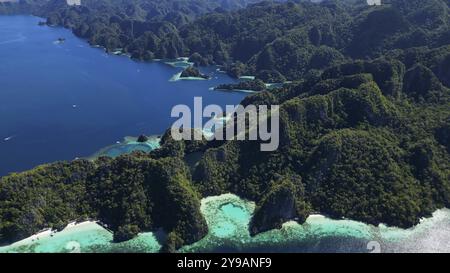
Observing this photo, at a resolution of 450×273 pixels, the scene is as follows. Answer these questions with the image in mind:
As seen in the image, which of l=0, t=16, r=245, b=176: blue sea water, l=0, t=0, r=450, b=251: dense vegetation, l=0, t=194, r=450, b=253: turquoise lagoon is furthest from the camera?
l=0, t=16, r=245, b=176: blue sea water

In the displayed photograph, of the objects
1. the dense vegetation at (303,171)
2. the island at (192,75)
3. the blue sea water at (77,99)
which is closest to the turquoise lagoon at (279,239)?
the dense vegetation at (303,171)

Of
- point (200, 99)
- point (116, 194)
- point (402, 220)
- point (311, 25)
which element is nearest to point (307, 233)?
point (402, 220)


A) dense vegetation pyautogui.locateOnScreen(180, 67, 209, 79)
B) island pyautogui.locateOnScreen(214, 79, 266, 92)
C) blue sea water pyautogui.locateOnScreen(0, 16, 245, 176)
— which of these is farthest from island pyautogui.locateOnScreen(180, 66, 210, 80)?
island pyautogui.locateOnScreen(214, 79, 266, 92)

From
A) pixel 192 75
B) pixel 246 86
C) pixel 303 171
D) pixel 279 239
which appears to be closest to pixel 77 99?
pixel 192 75

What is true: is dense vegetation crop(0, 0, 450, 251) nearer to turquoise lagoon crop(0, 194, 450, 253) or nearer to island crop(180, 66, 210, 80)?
turquoise lagoon crop(0, 194, 450, 253)

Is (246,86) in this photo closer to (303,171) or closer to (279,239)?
(303,171)

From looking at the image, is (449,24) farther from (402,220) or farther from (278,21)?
(402,220)

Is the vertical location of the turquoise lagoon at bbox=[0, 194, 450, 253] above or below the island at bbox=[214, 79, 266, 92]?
below

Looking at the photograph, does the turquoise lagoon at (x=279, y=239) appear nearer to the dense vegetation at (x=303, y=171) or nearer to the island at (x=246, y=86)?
the dense vegetation at (x=303, y=171)
